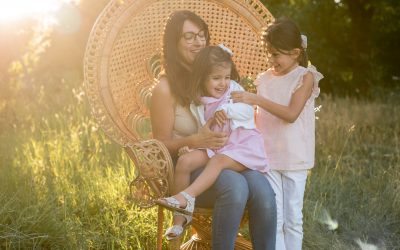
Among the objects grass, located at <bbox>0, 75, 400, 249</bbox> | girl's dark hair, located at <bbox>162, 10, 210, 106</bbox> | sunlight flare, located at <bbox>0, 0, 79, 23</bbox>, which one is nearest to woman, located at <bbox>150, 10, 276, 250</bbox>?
girl's dark hair, located at <bbox>162, 10, 210, 106</bbox>

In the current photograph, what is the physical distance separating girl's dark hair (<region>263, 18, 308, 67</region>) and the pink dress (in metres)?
0.34

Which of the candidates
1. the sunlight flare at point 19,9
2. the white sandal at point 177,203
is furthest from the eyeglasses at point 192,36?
the sunlight flare at point 19,9

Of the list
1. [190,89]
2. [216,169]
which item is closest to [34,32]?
[190,89]

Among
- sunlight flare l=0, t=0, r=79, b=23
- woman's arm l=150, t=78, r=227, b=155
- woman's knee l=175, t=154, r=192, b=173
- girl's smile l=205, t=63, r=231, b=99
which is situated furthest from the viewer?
sunlight flare l=0, t=0, r=79, b=23

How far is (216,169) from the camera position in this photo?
9.04ft

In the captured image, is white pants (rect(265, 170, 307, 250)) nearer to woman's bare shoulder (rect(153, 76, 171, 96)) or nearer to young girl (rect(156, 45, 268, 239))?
young girl (rect(156, 45, 268, 239))

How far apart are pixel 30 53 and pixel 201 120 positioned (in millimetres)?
4158

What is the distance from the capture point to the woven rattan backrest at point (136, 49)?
340 cm

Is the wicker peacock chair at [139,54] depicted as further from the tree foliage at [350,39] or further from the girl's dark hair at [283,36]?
the tree foliage at [350,39]

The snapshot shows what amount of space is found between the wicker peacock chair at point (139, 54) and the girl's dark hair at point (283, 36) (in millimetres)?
742

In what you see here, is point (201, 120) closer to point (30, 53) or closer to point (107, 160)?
point (107, 160)

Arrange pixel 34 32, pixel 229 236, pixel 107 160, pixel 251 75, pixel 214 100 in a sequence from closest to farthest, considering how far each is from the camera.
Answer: pixel 229 236
pixel 214 100
pixel 251 75
pixel 107 160
pixel 34 32

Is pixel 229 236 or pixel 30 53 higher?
pixel 30 53

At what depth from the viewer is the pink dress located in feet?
9.33
